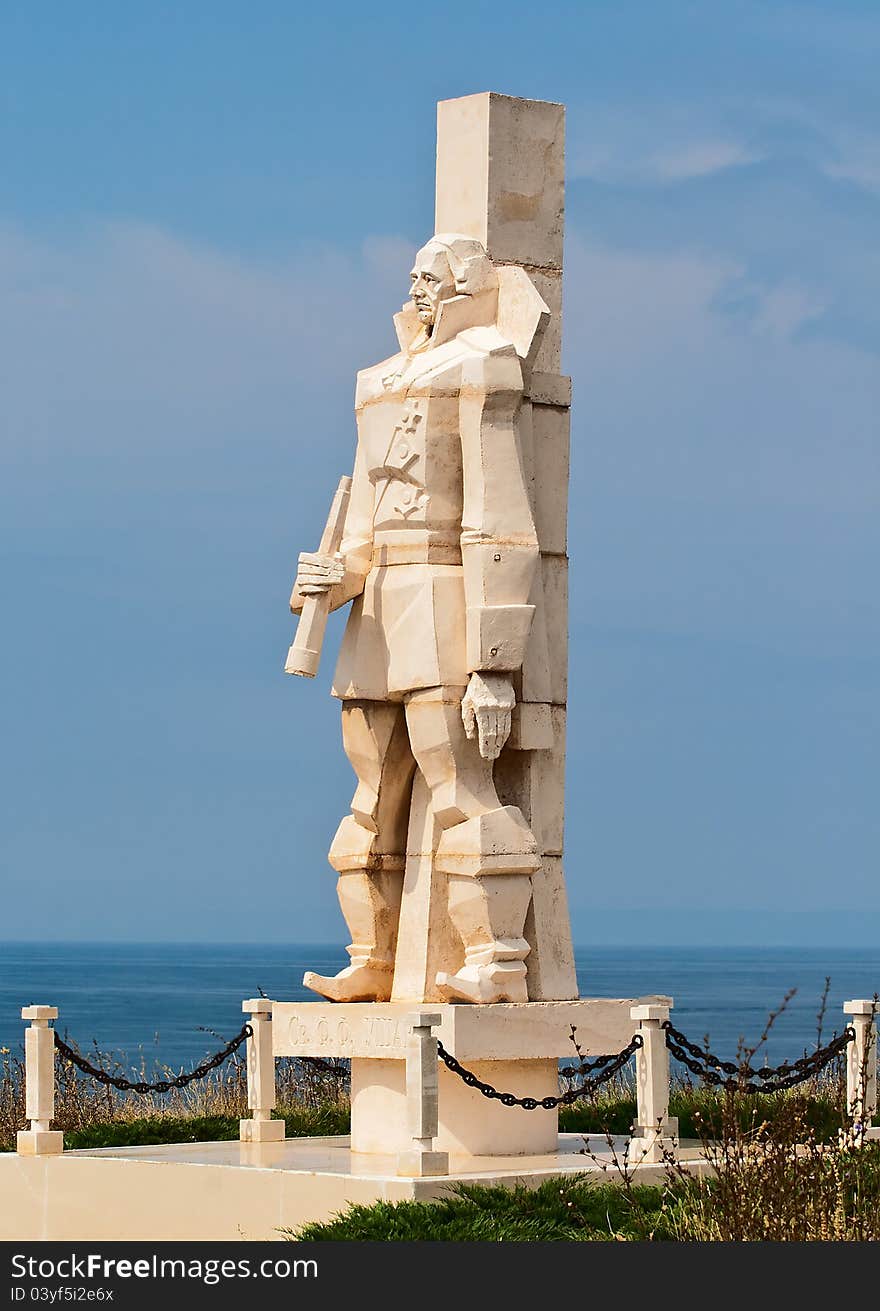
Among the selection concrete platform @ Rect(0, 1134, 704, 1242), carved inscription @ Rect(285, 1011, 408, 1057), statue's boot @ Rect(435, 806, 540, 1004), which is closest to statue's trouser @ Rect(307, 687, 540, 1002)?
statue's boot @ Rect(435, 806, 540, 1004)

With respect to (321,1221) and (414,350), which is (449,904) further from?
(414,350)

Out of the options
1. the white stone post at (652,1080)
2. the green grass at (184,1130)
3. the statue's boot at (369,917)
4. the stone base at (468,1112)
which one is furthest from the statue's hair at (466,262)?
the green grass at (184,1130)

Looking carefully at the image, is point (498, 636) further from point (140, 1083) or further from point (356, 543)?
point (140, 1083)

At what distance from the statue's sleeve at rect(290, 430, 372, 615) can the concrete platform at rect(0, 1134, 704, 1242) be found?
296 centimetres

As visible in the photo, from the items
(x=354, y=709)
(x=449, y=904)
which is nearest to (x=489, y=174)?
(x=354, y=709)

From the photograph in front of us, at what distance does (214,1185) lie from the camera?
41.4 ft

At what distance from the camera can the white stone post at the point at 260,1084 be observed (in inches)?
566

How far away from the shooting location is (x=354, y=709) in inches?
537

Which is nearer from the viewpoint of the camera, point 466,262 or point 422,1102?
point 422,1102

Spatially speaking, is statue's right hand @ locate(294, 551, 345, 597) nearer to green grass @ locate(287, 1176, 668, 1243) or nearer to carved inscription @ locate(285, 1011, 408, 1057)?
carved inscription @ locate(285, 1011, 408, 1057)

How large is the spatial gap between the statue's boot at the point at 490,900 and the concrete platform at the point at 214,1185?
890 millimetres

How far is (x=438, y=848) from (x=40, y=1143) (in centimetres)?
270

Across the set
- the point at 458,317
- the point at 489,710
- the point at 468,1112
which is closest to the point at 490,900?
the point at 489,710

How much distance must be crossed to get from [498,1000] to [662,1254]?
330 cm
